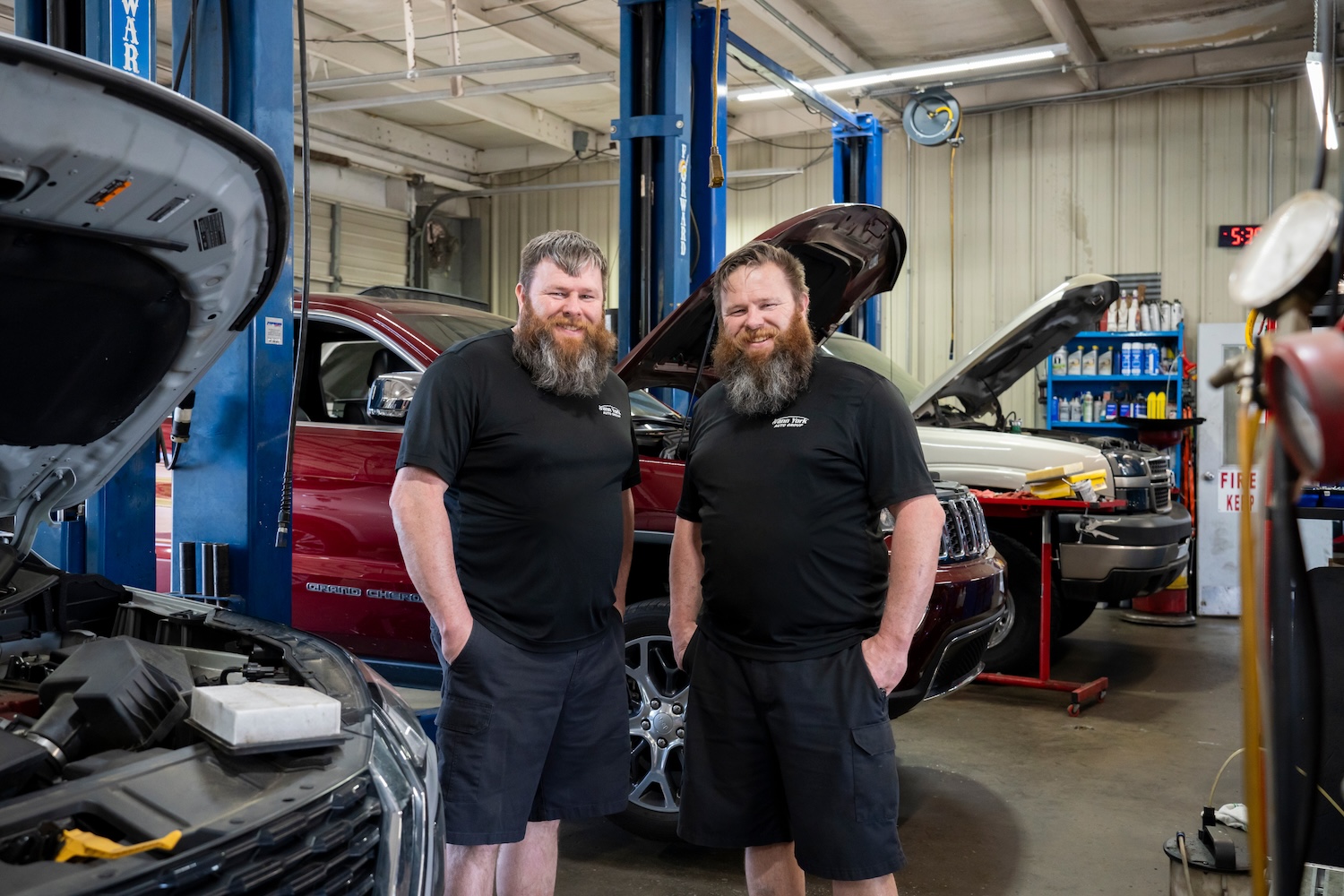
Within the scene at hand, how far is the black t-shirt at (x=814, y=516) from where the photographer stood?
223cm

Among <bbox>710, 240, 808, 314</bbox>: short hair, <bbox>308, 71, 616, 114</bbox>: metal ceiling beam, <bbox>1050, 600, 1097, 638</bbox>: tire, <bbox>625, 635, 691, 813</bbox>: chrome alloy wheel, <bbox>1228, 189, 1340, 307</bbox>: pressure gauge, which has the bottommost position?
<bbox>1050, 600, 1097, 638</bbox>: tire

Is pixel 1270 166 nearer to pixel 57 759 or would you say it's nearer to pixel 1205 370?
pixel 1205 370

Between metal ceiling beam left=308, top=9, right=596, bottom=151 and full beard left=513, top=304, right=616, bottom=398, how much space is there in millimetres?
7710

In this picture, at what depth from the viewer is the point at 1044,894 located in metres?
3.23

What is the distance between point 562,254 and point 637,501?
4.24 feet

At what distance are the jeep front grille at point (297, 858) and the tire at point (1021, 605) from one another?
4.87 metres

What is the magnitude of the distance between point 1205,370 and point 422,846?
8.00 m

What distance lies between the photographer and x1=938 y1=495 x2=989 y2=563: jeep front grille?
11.9 feet

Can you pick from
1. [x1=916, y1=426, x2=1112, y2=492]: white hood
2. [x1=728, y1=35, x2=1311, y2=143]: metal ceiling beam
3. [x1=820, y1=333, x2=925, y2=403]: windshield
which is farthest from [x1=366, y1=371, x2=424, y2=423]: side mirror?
[x1=728, y1=35, x2=1311, y2=143]: metal ceiling beam

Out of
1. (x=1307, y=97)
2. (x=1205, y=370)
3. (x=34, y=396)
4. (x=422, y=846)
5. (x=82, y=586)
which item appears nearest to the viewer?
(x=422, y=846)

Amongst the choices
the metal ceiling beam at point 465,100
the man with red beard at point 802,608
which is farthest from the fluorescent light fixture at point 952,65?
the man with red beard at point 802,608

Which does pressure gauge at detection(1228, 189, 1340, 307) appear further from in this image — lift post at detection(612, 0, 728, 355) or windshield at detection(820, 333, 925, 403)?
windshield at detection(820, 333, 925, 403)

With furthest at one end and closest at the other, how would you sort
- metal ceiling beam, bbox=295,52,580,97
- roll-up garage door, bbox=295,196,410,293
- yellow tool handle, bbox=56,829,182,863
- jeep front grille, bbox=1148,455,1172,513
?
roll-up garage door, bbox=295,196,410,293 → metal ceiling beam, bbox=295,52,580,97 → jeep front grille, bbox=1148,455,1172,513 → yellow tool handle, bbox=56,829,182,863

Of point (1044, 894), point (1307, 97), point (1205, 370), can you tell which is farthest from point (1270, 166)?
point (1044, 894)
